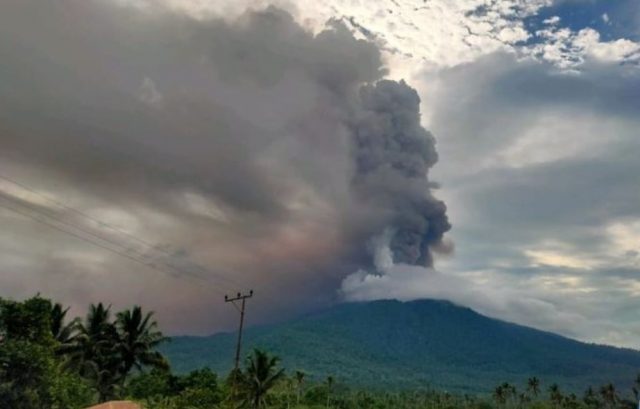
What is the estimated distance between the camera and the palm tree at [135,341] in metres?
60.5

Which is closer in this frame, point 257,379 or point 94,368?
point 94,368

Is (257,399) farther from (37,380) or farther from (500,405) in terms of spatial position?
(500,405)

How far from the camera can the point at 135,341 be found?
199ft

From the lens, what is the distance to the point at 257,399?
71.5 meters

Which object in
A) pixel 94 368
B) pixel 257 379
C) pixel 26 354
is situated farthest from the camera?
pixel 257 379

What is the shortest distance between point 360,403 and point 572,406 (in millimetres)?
44792

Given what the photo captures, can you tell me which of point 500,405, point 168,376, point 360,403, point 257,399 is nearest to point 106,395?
point 168,376

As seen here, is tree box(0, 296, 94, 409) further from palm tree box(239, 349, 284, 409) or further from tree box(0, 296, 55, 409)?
palm tree box(239, 349, 284, 409)

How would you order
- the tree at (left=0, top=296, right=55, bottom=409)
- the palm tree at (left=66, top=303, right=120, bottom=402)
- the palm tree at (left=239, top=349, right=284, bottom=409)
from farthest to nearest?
the palm tree at (left=239, top=349, right=284, bottom=409) → the palm tree at (left=66, top=303, right=120, bottom=402) → the tree at (left=0, top=296, right=55, bottom=409)

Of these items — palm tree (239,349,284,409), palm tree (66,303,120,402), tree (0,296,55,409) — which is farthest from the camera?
palm tree (239,349,284,409)

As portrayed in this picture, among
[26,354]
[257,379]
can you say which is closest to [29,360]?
[26,354]

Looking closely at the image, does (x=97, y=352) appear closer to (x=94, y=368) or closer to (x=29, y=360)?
(x=94, y=368)

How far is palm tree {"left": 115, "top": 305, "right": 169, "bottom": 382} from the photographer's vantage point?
198 feet

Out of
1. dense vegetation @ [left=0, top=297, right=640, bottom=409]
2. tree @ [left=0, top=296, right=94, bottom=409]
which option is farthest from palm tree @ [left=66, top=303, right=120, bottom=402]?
tree @ [left=0, top=296, right=94, bottom=409]
